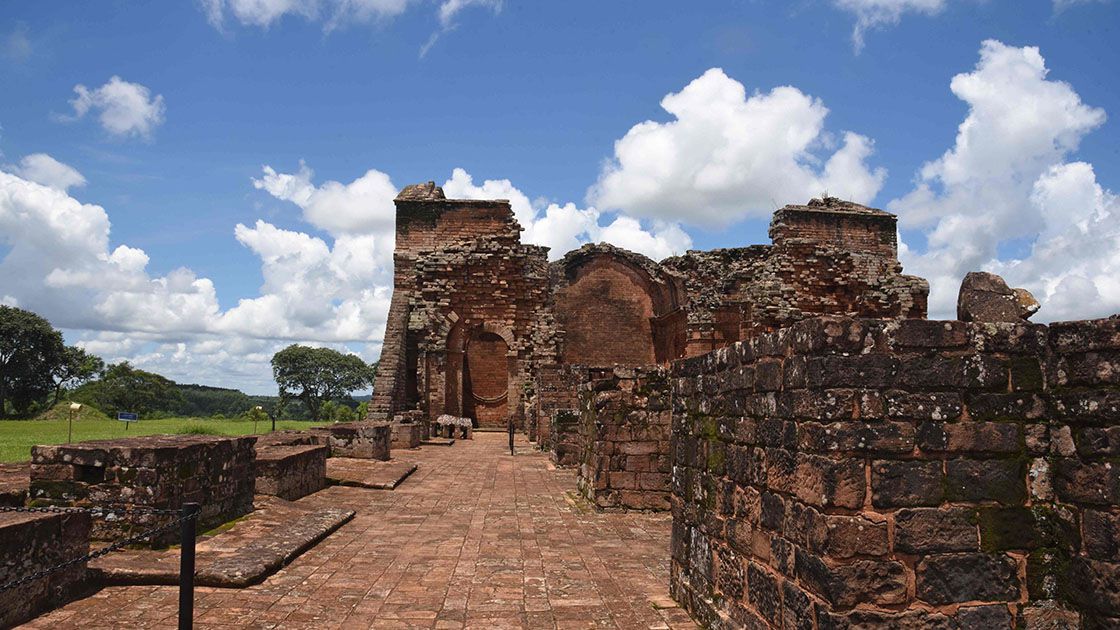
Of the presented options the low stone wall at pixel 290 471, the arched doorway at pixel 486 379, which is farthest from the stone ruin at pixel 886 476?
the arched doorway at pixel 486 379

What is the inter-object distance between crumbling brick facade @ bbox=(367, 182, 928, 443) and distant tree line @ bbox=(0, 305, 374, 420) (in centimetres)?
658

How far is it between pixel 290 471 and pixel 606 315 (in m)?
21.6

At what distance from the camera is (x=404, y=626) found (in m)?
4.89

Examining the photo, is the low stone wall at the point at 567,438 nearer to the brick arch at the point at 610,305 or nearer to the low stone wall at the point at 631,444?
the low stone wall at the point at 631,444

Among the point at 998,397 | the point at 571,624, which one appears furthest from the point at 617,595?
the point at 998,397

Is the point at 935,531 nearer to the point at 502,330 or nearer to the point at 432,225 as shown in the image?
the point at 502,330

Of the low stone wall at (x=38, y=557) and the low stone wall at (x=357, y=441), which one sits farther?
the low stone wall at (x=357, y=441)

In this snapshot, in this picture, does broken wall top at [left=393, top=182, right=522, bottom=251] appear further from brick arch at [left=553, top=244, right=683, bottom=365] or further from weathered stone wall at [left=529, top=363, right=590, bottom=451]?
weathered stone wall at [left=529, top=363, right=590, bottom=451]

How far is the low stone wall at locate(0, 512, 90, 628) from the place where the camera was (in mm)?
4457

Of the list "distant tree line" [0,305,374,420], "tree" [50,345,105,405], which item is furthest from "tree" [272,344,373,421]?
"tree" [50,345,105,405]

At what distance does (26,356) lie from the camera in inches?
1815

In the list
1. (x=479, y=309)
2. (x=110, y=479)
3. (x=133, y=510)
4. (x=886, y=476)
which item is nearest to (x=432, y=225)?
(x=479, y=309)

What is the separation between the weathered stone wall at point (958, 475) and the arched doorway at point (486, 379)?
25256 mm

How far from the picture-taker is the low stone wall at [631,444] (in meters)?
9.62
